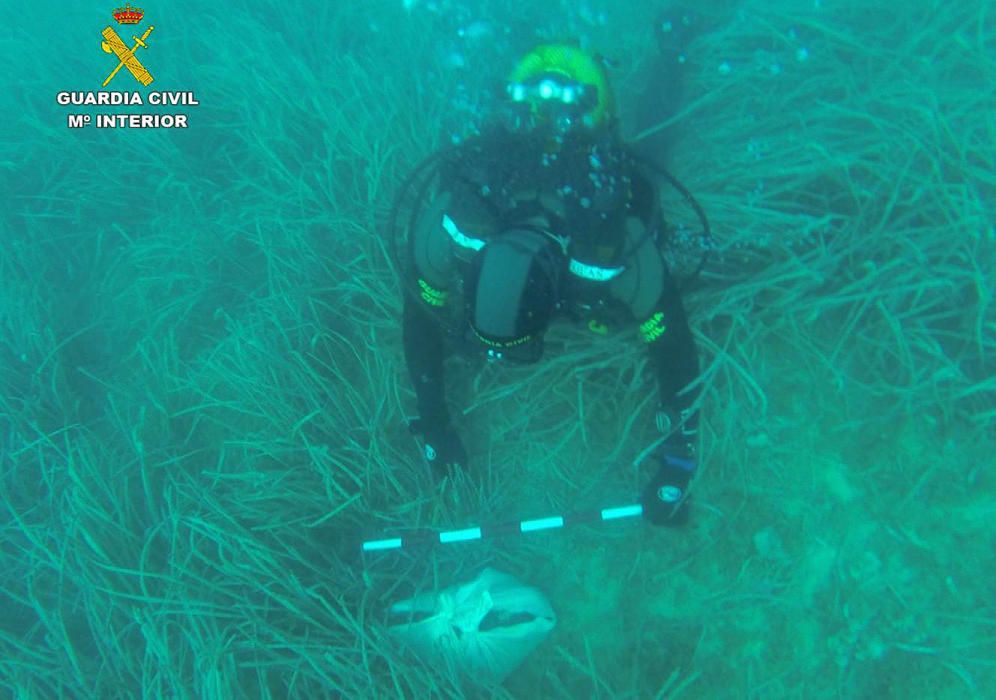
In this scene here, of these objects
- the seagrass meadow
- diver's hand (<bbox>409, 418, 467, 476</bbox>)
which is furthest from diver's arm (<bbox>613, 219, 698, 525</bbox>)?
diver's hand (<bbox>409, 418, 467, 476</bbox>)

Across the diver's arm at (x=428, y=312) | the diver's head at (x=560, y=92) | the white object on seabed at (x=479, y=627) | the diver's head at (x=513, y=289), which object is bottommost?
the white object on seabed at (x=479, y=627)

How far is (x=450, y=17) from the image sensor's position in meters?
3.78

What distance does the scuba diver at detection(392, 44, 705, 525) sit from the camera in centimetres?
173

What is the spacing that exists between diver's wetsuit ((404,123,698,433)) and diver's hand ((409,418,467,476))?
506 millimetres

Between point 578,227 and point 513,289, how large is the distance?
16.5 inches

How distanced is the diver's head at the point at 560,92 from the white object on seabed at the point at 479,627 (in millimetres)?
1811

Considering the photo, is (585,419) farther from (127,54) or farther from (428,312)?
(127,54)

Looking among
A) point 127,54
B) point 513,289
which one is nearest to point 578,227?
point 513,289

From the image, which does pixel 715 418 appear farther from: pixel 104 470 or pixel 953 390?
pixel 104 470

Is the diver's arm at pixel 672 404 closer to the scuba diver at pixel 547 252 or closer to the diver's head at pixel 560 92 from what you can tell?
the scuba diver at pixel 547 252

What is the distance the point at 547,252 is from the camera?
1740mm

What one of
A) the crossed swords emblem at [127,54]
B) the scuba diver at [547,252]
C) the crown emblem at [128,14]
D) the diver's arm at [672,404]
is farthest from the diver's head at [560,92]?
the crown emblem at [128,14]

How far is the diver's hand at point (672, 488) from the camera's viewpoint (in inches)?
90.0

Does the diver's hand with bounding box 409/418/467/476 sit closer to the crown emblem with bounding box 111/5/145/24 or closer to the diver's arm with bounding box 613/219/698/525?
the diver's arm with bounding box 613/219/698/525
